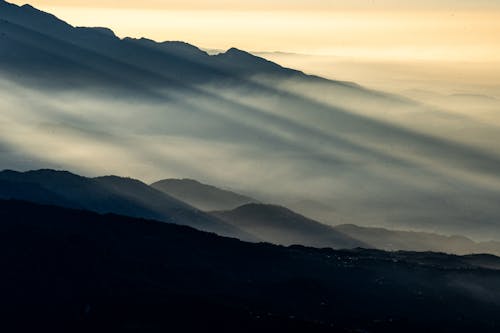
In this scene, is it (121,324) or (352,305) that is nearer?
(121,324)

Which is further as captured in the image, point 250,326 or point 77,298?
point 77,298

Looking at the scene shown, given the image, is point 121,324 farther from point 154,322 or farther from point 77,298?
point 77,298

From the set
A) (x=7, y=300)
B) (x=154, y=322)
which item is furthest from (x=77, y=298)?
(x=154, y=322)

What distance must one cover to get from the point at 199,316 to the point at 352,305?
44.0 meters

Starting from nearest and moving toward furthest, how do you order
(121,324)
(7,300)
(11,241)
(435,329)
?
(121,324)
(7,300)
(435,329)
(11,241)

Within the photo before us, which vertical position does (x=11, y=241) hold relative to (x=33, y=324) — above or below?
above

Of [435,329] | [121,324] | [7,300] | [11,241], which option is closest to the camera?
[121,324]

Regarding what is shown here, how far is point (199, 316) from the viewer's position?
154375 mm

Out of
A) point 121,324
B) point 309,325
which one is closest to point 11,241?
point 121,324

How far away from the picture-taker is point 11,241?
194375mm

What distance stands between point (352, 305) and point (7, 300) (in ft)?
201

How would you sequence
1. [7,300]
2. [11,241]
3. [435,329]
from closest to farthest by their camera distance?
1. [7,300]
2. [435,329]
3. [11,241]

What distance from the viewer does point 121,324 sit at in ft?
491

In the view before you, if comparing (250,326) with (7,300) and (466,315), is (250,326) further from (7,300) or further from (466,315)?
(466,315)
